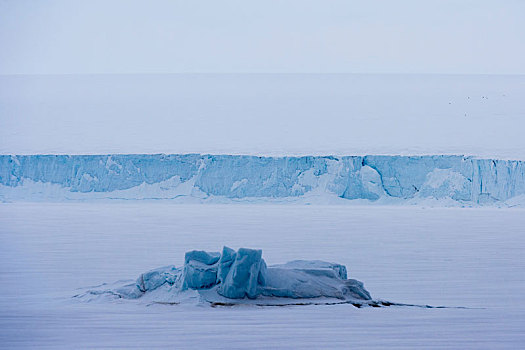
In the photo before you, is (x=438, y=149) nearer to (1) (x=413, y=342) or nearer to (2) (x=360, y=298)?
(2) (x=360, y=298)

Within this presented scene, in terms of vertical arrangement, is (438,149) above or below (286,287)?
above

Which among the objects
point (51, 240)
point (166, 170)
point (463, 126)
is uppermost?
point (463, 126)

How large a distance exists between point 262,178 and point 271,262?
5.50 metres

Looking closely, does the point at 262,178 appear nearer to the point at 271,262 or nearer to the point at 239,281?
the point at 271,262

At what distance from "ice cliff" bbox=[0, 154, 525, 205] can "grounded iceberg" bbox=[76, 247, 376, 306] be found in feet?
24.1

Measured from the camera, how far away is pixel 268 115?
75.8 feet

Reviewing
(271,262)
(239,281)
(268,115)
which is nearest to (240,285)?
(239,281)

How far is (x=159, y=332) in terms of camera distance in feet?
11.0

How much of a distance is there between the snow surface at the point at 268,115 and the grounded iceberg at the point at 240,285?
11473 mm

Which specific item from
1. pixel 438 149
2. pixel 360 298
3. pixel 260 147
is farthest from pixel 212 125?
pixel 360 298

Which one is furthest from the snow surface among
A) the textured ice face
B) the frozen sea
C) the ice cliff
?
the textured ice face

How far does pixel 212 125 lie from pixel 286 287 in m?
17.1

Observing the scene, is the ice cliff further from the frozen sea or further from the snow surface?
the snow surface

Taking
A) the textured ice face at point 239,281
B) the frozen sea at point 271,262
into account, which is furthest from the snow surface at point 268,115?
the textured ice face at point 239,281
